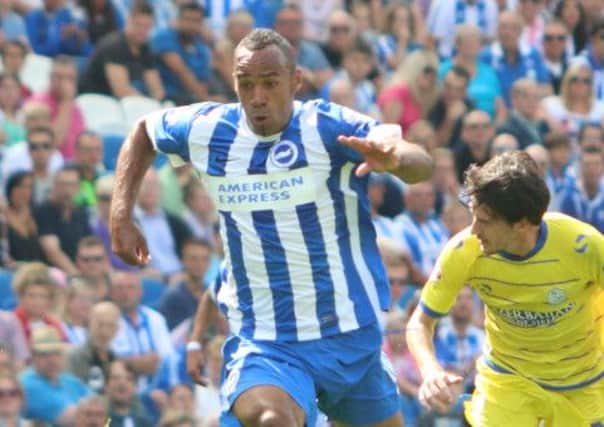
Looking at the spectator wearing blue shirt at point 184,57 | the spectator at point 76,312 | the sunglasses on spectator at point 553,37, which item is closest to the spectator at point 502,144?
the spectator wearing blue shirt at point 184,57

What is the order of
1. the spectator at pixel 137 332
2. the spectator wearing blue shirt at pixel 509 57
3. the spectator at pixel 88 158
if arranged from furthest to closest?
the spectator wearing blue shirt at pixel 509 57, the spectator at pixel 88 158, the spectator at pixel 137 332

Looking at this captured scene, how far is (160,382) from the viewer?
12.9 m

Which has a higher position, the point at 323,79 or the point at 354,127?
the point at 354,127

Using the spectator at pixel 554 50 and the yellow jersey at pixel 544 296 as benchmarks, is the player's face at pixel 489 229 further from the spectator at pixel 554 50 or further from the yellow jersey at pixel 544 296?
the spectator at pixel 554 50

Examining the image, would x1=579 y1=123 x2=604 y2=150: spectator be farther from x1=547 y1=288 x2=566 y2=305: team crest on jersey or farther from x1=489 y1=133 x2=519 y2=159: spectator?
Answer: x1=547 y1=288 x2=566 y2=305: team crest on jersey

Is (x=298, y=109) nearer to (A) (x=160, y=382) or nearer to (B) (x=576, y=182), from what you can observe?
(A) (x=160, y=382)

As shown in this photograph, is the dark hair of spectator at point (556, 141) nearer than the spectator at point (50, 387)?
No

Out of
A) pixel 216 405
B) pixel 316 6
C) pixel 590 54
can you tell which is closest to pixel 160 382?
pixel 216 405

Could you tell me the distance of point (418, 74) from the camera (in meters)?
17.1

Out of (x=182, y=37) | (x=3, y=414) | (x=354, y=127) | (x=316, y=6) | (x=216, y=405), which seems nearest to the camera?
(x=354, y=127)

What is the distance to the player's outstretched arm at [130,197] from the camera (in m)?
8.50

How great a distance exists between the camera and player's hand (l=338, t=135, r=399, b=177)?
7777 mm

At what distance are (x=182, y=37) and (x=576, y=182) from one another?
11.5 feet

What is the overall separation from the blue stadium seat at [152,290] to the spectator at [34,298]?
1188 mm
